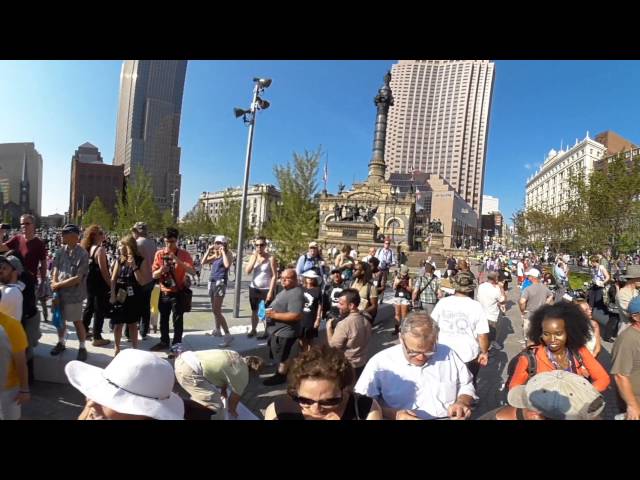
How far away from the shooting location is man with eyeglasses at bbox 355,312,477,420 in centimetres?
243

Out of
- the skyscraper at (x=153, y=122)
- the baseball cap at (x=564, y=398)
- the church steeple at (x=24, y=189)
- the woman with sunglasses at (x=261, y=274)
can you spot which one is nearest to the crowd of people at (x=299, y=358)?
the baseball cap at (x=564, y=398)

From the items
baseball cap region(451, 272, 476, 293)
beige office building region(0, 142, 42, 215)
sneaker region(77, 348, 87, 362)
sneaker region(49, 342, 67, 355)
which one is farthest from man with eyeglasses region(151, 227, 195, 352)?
beige office building region(0, 142, 42, 215)

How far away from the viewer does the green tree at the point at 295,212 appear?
11750 millimetres

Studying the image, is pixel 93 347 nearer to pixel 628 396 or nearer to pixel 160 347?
pixel 160 347

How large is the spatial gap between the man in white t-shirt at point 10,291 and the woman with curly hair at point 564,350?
4.16 metres

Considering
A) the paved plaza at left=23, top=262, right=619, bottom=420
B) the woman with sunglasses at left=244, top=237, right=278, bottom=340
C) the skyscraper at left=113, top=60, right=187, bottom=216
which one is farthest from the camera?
the skyscraper at left=113, top=60, right=187, bottom=216

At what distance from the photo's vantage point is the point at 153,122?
359ft

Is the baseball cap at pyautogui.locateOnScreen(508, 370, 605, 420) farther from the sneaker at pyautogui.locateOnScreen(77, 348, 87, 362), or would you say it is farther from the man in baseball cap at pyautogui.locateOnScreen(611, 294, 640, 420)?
the sneaker at pyautogui.locateOnScreen(77, 348, 87, 362)

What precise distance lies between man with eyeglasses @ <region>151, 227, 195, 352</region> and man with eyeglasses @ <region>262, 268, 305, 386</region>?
142 cm

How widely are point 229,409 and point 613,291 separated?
12.7 m
